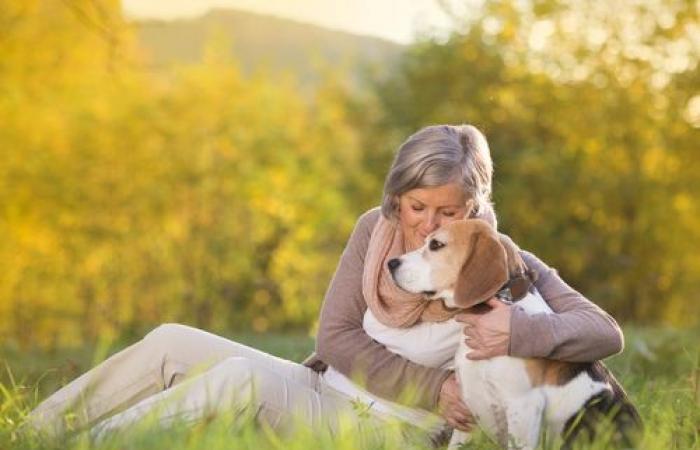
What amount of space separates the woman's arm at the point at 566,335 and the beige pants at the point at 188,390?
2.21 ft

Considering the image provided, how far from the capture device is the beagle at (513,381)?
195 inches

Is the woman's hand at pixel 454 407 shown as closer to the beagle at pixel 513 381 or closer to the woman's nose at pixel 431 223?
the beagle at pixel 513 381

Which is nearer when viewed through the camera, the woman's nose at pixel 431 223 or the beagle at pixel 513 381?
the beagle at pixel 513 381

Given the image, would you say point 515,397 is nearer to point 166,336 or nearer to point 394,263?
point 394,263

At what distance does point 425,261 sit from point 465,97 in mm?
19844

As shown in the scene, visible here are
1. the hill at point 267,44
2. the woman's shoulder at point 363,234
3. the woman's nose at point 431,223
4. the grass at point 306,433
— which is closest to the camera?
the grass at point 306,433

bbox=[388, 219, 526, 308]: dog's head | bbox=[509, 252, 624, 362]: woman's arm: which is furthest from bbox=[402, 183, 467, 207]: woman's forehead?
bbox=[509, 252, 624, 362]: woman's arm

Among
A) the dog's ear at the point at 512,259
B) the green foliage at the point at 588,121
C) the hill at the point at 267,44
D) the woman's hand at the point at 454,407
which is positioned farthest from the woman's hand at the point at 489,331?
the hill at the point at 267,44

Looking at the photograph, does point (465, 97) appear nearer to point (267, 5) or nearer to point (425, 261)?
→ point (267, 5)

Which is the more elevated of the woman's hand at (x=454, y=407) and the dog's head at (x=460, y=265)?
the dog's head at (x=460, y=265)

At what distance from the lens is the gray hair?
5.44m

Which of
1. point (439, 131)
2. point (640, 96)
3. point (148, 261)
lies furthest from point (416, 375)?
point (148, 261)

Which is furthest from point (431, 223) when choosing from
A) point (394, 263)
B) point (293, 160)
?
point (293, 160)

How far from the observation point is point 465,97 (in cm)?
2494
